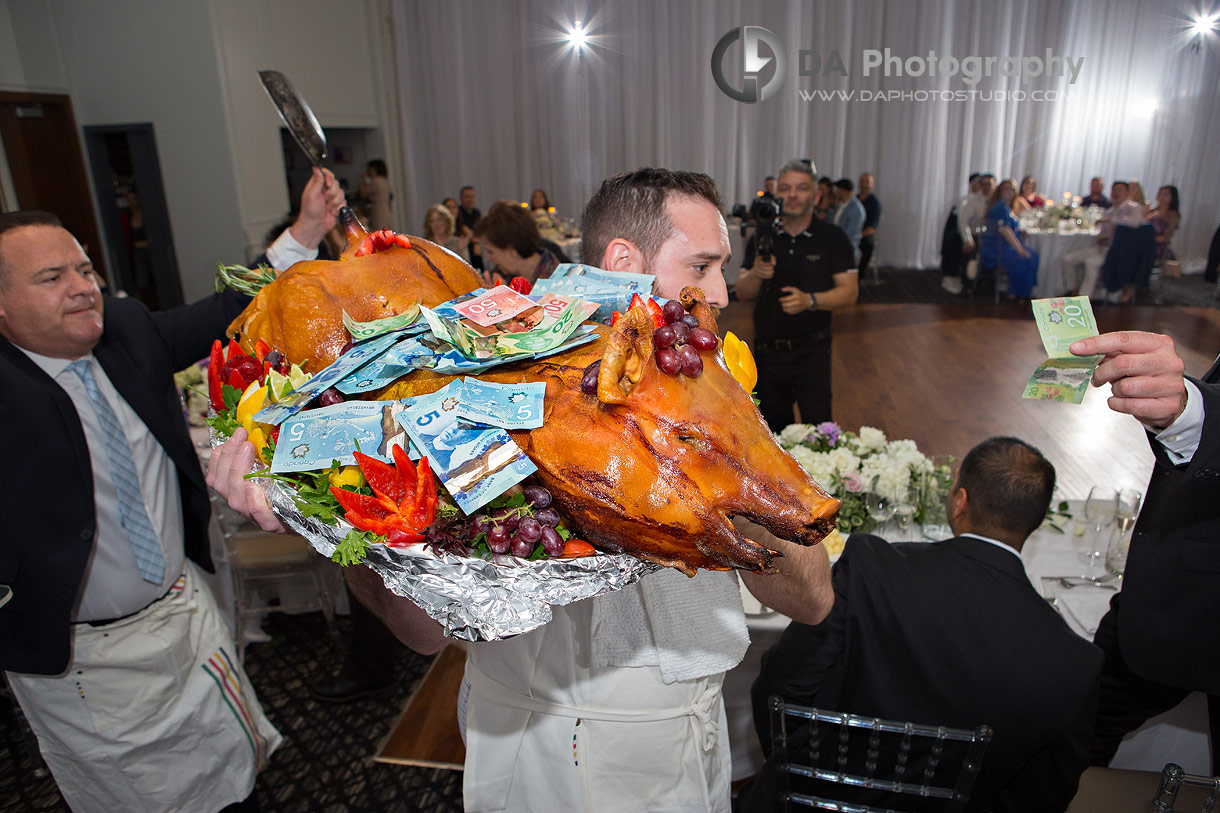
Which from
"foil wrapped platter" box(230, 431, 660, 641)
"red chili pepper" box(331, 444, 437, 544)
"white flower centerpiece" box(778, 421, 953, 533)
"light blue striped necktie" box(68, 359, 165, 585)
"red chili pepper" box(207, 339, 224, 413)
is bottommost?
"white flower centerpiece" box(778, 421, 953, 533)

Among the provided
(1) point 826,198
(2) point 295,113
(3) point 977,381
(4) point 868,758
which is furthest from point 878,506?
(1) point 826,198

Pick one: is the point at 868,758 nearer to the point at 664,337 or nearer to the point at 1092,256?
the point at 664,337

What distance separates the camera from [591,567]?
0.99 meters

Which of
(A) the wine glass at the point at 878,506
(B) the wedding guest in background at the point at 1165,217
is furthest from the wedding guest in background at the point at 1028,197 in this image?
(A) the wine glass at the point at 878,506

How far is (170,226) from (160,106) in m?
1.32

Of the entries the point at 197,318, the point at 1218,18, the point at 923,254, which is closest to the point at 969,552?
the point at 197,318

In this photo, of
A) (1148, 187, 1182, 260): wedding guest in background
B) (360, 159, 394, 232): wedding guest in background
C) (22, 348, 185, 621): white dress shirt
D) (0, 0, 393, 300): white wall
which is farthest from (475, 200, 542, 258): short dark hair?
(1148, 187, 1182, 260): wedding guest in background

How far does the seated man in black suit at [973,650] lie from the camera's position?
1.76 metres

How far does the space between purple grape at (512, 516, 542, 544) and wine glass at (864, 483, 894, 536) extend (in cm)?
195

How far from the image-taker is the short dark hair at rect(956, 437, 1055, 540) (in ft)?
6.30

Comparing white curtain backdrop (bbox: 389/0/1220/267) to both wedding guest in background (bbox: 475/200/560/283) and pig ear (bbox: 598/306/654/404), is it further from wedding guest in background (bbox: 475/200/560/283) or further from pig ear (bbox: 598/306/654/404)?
pig ear (bbox: 598/306/654/404)

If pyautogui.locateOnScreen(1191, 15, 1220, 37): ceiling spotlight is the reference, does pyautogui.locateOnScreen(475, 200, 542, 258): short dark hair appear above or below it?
below

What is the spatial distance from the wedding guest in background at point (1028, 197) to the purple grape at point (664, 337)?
9.46 meters

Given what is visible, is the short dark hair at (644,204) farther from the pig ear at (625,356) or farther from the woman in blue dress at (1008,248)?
the woman in blue dress at (1008,248)
